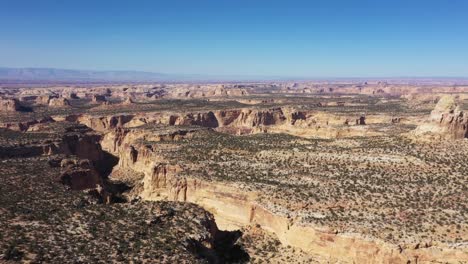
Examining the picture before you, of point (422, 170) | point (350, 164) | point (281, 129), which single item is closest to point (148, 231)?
point (350, 164)

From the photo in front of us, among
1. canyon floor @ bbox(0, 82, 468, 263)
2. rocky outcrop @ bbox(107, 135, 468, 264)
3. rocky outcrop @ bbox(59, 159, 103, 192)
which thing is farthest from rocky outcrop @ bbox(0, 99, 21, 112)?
rocky outcrop @ bbox(107, 135, 468, 264)

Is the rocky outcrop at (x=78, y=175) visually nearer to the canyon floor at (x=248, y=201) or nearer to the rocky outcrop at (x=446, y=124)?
the canyon floor at (x=248, y=201)

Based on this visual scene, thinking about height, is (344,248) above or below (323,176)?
below

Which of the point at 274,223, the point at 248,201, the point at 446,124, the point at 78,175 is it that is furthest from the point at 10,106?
the point at 446,124

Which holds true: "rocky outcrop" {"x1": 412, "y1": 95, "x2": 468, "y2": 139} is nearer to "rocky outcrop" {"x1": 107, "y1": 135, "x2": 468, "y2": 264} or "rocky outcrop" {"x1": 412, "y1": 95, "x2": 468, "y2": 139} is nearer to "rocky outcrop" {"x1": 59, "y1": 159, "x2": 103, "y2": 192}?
"rocky outcrop" {"x1": 107, "y1": 135, "x2": 468, "y2": 264}

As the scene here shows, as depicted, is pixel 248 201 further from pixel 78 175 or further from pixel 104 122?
pixel 104 122

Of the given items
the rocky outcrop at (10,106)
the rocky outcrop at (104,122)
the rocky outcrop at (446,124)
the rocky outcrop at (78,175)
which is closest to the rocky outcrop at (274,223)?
the rocky outcrop at (78,175)

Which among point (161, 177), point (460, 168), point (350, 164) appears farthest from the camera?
point (161, 177)

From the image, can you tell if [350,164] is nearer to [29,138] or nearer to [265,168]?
[265,168]
